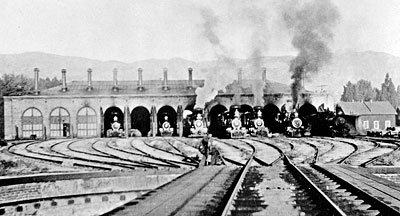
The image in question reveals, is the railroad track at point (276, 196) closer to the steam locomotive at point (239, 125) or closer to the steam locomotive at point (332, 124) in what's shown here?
the steam locomotive at point (332, 124)

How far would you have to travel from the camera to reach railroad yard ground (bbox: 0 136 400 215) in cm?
891

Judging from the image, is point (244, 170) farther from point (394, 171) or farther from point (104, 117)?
point (104, 117)

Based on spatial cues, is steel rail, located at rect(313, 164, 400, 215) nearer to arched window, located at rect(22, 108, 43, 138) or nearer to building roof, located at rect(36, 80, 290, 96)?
building roof, located at rect(36, 80, 290, 96)

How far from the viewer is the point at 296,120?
3628cm

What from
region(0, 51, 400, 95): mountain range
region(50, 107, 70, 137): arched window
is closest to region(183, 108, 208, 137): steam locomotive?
region(50, 107, 70, 137): arched window

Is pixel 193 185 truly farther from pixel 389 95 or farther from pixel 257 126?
pixel 389 95

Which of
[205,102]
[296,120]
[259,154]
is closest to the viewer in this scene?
[259,154]

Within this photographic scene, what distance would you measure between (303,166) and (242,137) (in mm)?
20206

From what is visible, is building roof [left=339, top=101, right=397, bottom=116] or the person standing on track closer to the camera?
the person standing on track

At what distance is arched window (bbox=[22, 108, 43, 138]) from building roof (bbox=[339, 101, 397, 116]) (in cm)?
3390

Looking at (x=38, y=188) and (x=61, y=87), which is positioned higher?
(x=61, y=87)

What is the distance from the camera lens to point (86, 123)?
50.6 meters

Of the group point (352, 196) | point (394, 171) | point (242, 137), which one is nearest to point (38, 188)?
point (352, 196)

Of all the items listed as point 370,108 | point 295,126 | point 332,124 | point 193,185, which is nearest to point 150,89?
point 295,126
